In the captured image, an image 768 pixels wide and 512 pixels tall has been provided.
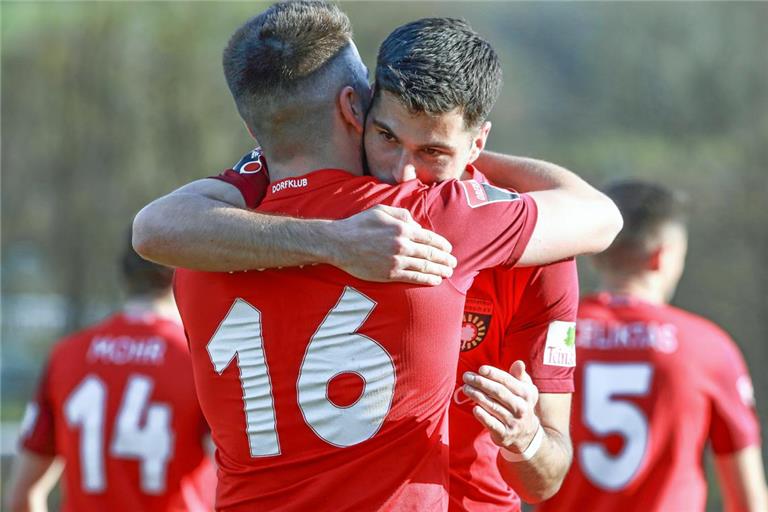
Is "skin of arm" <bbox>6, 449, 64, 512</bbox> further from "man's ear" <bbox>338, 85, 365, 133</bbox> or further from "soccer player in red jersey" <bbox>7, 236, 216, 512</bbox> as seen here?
"man's ear" <bbox>338, 85, 365, 133</bbox>

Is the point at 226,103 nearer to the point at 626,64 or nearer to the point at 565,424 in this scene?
the point at 626,64

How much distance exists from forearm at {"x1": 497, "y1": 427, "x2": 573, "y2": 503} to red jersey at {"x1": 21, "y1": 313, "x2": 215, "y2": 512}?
324cm

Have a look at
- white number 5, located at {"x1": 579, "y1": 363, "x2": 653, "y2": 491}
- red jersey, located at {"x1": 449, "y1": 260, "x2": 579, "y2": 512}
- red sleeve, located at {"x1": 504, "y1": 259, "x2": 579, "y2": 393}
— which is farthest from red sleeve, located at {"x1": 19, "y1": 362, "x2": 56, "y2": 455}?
red sleeve, located at {"x1": 504, "y1": 259, "x2": 579, "y2": 393}


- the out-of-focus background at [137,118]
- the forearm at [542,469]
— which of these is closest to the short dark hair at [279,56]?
the forearm at [542,469]

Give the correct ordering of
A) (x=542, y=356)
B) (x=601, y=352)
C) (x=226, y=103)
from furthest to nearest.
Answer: (x=226, y=103) → (x=601, y=352) → (x=542, y=356)

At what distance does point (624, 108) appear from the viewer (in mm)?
23328

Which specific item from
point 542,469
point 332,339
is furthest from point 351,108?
point 542,469

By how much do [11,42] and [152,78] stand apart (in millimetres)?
3301

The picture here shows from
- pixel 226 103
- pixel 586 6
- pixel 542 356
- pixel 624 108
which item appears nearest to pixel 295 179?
pixel 542 356

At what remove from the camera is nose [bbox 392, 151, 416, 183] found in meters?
2.93

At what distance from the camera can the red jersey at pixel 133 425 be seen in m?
6.07

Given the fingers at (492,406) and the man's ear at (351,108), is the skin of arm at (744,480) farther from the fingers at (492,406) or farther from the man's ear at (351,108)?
the man's ear at (351,108)

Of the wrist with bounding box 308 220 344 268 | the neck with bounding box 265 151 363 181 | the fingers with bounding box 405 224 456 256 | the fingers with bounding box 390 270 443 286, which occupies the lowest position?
the fingers with bounding box 390 270 443 286

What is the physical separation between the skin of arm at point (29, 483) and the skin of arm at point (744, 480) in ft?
11.5
